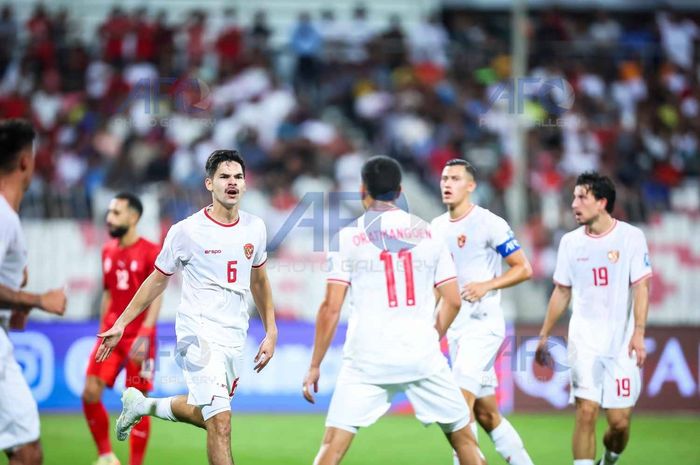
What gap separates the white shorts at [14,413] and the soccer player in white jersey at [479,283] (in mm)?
3715

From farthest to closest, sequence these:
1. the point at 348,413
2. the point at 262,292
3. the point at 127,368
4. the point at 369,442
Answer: the point at 369,442 < the point at 127,368 < the point at 262,292 < the point at 348,413

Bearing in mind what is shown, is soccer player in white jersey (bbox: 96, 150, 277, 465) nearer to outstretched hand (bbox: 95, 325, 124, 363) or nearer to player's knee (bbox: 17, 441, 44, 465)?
outstretched hand (bbox: 95, 325, 124, 363)

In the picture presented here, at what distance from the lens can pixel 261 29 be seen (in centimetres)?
2097

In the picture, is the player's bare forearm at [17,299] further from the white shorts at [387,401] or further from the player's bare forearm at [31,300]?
the white shorts at [387,401]

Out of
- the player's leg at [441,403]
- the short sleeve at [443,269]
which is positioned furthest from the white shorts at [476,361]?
the short sleeve at [443,269]

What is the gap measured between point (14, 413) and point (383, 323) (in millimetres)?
2534

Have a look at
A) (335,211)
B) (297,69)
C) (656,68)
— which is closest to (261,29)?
(297,69)

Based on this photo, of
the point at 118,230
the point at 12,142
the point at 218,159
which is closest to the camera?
the point at 12,142

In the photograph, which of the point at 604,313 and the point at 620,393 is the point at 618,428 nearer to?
the point at 620,393

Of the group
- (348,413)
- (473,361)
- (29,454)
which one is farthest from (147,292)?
(473,361)

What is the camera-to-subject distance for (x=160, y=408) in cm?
812

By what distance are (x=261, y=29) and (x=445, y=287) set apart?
1458cm

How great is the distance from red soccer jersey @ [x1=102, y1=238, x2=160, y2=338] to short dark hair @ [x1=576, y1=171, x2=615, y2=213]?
4.26 meters

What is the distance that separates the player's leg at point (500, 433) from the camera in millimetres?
8672
